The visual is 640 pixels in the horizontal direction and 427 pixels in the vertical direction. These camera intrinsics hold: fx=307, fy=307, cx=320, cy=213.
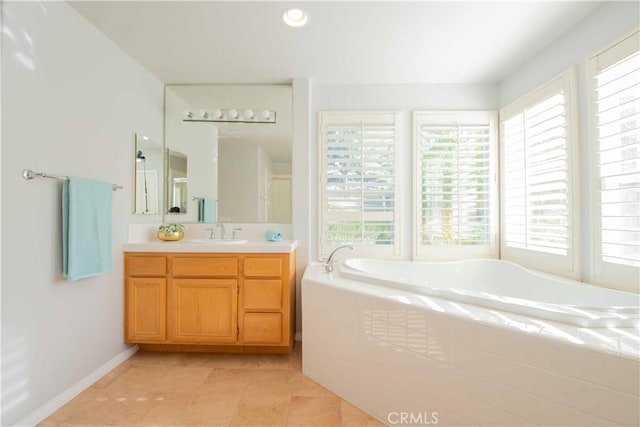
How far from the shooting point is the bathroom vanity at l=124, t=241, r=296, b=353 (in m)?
2.30

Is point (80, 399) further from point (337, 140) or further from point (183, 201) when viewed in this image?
point (337, 140)

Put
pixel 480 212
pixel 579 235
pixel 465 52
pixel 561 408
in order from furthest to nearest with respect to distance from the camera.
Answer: pixel 480 212
pixel 465 52
pixel 579 235
pixel 561 408

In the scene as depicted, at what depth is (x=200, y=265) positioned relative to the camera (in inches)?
91.4

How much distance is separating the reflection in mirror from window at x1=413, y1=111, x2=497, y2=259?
2157 mm

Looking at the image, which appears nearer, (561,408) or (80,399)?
(561,408)

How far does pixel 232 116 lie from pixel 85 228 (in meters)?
1.51

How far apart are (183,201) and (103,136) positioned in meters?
0.90

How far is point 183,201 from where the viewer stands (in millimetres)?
2863

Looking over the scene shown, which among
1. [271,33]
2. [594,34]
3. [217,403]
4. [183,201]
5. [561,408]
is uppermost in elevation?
[271,33]

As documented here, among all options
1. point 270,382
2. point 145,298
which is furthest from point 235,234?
point 270,382

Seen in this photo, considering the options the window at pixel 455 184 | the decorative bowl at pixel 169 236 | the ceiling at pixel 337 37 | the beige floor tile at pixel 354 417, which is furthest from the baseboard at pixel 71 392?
the window at pixel 455 184

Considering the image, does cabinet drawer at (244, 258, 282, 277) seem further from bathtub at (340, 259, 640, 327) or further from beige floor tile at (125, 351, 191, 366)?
beige floor tile at (125, 351, 191, 366)

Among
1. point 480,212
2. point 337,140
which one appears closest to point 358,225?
point 337,140

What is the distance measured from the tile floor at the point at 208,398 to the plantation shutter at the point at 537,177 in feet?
5.81
